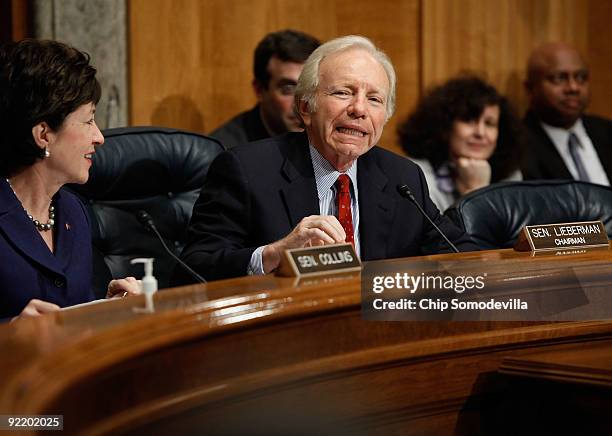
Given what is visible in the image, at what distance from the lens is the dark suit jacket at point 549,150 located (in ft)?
14.3

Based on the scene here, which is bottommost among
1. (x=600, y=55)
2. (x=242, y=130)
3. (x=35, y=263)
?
(x=35, y=263)

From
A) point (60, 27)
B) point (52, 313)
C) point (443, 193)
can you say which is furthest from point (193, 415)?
point (443, 193)

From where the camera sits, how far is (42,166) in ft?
7.00

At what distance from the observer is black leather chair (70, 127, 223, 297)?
2.72 m

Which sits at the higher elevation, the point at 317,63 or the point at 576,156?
the point at 317,63

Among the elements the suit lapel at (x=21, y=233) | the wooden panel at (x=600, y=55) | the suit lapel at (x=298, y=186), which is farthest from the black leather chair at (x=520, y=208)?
the wooden panel at (x=600, y=55)

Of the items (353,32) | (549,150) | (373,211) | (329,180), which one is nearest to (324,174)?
(329,180)

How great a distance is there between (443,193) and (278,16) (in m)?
0.94

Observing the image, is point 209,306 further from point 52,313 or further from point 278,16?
point 278,16

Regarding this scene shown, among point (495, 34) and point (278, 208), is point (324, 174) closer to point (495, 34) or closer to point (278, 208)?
point (278, 208)

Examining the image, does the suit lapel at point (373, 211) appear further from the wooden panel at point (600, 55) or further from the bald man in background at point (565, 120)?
the wooden panel at point (600, 55)

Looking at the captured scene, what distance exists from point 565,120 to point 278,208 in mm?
2542

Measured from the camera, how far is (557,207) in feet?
10.0
